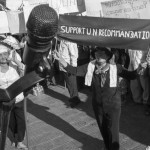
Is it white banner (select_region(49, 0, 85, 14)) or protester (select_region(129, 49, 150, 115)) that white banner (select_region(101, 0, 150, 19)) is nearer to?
white banner (select_region(49, 0, 85, 14))

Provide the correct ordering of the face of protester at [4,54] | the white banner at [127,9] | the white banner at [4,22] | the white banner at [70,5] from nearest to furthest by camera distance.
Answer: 1. the white banner at [127,9]
2. the face of protester at [4,54]
3. the white banner at [70,5]
4. the white banner at [4,22]

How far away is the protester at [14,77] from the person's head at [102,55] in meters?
1.13

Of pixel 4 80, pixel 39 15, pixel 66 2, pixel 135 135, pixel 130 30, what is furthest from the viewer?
pixel 66 2

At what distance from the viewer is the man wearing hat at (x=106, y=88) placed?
4.30 metres

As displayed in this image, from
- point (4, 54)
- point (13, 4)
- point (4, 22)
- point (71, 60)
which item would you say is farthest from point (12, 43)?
point (13, 4)

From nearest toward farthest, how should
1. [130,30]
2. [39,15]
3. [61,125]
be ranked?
[39,15] → [130,30] → [61,125]

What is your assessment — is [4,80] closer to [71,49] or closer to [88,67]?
[88,67]

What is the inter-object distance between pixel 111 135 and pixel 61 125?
1.81 metres

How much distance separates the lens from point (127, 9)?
14.3 feet

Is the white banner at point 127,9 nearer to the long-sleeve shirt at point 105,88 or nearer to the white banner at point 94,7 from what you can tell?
the white banner at point 94,7

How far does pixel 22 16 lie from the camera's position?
245 inches

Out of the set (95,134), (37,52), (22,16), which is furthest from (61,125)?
(37,52)

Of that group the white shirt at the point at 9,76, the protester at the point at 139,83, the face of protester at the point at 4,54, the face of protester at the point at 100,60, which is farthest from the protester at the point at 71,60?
the face of protester at the point at 100,60

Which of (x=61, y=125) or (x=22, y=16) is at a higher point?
(x=22, y=16)
